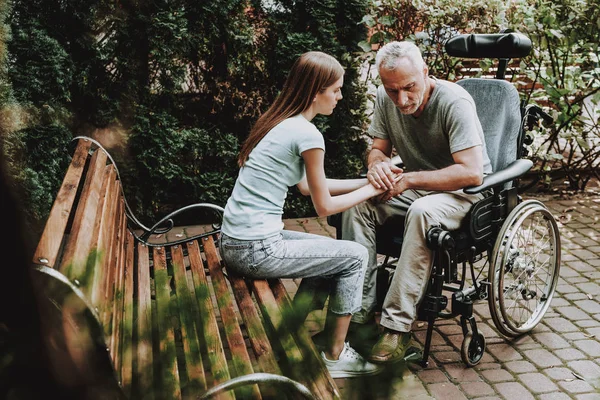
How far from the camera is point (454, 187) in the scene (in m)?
3.47

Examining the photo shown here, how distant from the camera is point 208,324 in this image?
1.59 meters

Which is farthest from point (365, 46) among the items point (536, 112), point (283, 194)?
point (283, 194)

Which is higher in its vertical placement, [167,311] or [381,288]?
[167,311]

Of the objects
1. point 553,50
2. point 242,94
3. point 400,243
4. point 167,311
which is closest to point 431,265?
point 400,243

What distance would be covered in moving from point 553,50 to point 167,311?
6.02 meters

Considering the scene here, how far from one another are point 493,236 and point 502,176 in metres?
0.37

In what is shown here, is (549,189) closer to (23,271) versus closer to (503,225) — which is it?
(503,225)

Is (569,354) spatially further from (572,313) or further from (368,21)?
(368,21)

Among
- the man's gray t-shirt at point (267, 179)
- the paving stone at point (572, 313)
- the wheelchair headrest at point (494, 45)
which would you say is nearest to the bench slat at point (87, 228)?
the man's gray t-shirt at point (267, 179)

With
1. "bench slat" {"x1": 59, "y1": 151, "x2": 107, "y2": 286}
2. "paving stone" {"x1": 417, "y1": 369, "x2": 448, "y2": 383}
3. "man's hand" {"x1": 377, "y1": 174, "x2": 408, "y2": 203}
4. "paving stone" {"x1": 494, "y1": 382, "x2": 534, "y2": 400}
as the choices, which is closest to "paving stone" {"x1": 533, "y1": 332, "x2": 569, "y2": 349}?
"paving stone" {"x1": 494, "y1": 382, "x2": 534, "y2": 400}

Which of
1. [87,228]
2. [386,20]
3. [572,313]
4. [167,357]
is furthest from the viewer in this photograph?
[386,20]

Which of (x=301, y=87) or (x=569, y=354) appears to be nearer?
(x=301, y=87)

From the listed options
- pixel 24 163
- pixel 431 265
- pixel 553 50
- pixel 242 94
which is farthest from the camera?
pixel 553 50

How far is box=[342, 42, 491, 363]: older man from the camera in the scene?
11.0 ft
